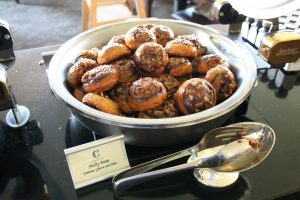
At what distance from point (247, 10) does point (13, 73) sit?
2.32 feet

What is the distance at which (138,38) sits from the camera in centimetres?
70

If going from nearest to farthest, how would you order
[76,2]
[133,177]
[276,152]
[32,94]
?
[133,177], [276,152], [32,94], [76,2]

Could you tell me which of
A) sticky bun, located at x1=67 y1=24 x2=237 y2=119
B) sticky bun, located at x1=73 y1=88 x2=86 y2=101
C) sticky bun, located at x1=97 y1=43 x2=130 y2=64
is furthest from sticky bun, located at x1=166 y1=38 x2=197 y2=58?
sticky bun, located at x1=73 y1=88 x2=86 y2=101

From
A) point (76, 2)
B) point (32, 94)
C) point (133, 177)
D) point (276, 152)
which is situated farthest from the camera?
point (76, 2)

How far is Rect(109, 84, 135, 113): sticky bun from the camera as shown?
64 cm

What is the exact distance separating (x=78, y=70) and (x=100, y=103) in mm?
119

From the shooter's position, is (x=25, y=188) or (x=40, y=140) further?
(x=40, y=140)

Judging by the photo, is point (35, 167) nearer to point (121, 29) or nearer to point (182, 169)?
point (182, 169)

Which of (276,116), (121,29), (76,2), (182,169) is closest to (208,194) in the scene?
(182,169)

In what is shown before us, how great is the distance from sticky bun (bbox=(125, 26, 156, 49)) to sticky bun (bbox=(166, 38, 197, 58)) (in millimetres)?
45

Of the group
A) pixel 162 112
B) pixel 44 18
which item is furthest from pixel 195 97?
pixel 44 18

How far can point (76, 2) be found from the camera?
3035 mm

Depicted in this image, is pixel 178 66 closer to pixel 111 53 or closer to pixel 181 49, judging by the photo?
pixel 181 49

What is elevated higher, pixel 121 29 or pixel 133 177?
pixel 121 29
